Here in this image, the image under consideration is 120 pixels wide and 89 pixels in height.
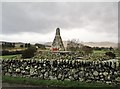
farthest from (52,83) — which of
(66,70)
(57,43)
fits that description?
(57,43)

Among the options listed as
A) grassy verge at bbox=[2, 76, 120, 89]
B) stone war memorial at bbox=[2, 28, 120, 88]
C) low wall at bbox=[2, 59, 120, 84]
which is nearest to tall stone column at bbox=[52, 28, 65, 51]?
stone war memorial at bbox=[2, 28, 120, 88]

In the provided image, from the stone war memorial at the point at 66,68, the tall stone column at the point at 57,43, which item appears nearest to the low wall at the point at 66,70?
the stone war memorial at the point at 66,68

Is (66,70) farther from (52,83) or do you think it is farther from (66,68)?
(52,83)

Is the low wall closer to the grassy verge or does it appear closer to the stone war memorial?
the stone war memorial

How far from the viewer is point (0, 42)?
986cm

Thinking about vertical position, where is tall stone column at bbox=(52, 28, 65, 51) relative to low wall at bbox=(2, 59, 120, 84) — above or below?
above

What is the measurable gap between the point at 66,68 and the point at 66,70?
0.05 m

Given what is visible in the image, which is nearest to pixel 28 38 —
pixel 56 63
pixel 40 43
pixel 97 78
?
pixel 40 43

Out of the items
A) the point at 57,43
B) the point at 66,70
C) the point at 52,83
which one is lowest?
the point at 52,83

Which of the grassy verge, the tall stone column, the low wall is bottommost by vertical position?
the grassy verge

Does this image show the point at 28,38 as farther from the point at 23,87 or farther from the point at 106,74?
the point at 106,74

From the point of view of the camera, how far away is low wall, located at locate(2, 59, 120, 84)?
31.5ft

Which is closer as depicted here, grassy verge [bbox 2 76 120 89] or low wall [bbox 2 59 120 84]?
grassy verge [bbox 2 76 120 89]

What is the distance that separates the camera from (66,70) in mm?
9852
